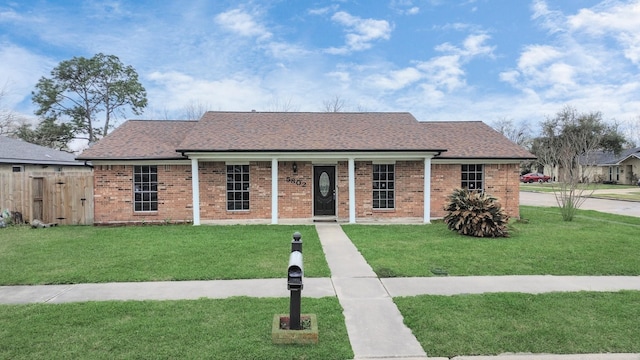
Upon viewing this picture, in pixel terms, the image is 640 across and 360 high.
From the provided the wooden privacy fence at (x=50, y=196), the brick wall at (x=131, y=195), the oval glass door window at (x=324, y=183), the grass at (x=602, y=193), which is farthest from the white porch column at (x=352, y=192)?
the wooden privacy fence at (x=50, y=196)

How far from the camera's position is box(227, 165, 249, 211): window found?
1269 centimetres

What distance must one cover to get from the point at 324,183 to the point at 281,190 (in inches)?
62.3

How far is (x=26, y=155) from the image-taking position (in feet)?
55.3

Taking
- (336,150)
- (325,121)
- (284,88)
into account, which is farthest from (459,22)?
(284,88)

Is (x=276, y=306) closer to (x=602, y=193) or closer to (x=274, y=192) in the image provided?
(x=274, y=192)

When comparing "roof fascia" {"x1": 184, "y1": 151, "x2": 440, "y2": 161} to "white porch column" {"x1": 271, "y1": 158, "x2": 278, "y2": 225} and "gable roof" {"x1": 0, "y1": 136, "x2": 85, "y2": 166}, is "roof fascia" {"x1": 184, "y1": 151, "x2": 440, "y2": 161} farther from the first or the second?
"gable roof" {"x1": 0, "y1": 136, "x2": 85, "y2": 166}

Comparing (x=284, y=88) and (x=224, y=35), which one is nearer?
(x=224, y=35)

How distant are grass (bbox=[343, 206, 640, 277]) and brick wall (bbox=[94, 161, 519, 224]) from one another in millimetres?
1679

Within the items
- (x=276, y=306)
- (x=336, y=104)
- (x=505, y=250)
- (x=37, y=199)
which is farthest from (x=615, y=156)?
(x=37, y=199)

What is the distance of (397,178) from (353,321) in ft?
30.5

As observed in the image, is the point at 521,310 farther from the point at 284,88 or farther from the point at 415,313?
the point at 284,88

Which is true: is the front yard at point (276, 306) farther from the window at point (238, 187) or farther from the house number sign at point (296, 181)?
the house number sign at point (296, 181)

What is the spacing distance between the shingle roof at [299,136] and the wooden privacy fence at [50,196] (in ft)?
4.03

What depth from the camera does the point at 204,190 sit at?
12531mm
